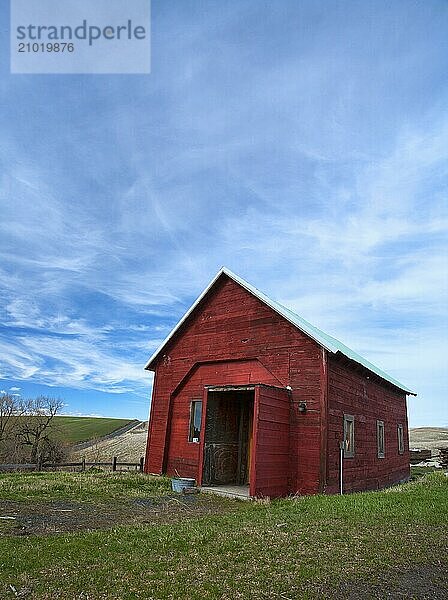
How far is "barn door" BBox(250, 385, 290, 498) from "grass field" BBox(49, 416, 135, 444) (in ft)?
143

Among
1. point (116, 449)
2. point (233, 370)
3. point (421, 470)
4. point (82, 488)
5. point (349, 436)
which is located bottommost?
point (116, 449)

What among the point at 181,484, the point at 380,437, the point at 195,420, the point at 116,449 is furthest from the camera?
the point at 116,449

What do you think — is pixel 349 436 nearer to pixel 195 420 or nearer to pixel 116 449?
pixel 195 420

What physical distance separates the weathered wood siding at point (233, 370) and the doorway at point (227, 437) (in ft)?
3.15

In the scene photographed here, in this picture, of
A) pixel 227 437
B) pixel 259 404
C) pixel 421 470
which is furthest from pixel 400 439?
pixel 259 404

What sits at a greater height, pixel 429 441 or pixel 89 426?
pixel 429 441

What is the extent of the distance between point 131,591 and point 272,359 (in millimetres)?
11535

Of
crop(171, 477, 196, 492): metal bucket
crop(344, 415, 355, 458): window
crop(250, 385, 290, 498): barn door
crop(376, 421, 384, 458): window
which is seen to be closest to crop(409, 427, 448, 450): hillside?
crop(376, 421, 384, 458): window

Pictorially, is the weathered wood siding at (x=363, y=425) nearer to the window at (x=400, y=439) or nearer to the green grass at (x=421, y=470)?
the window at (x=400, y=439)

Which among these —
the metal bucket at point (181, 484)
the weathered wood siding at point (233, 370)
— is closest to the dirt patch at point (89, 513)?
the metal bucket at point (181, 484)

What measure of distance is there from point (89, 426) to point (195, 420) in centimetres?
5298

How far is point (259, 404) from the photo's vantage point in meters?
14.4

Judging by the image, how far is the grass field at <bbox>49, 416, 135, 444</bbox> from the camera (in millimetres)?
57800

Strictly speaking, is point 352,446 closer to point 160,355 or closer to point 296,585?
point 160,355
